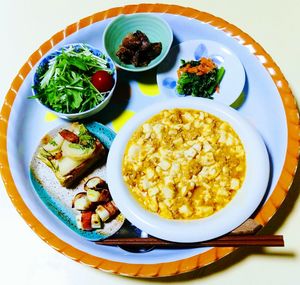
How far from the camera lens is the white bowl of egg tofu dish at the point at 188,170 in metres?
2.01

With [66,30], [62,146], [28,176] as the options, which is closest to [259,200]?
[62,146]

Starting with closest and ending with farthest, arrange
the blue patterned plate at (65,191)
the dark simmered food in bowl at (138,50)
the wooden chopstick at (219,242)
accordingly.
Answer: the wooden chopstick at (219,242) < the blue patterned plate at (65,191) < the dark simmered food in bowl at (138,50)

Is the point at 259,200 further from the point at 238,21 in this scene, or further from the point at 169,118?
the point at 238,21

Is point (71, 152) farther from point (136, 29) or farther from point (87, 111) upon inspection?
point (136, 29)

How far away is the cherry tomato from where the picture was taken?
240 cm

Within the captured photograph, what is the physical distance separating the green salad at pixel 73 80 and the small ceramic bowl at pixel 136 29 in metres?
0.09

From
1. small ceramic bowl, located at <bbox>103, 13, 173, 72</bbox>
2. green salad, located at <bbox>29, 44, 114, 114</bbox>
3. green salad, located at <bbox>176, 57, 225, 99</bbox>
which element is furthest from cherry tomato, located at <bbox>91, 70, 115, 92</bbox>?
green salad, located at <bbox>176, 57, 225, 99</bbox>

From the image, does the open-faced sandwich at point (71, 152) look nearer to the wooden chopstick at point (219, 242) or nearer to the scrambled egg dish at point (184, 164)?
the scrambled egg dish at point (184, 164)

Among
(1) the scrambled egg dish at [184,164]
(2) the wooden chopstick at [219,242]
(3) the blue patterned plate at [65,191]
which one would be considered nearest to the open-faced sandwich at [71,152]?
(3) the blue patterned plate at [65,191]

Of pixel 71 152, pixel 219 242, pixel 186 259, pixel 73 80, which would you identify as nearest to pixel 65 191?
pixel 71 152

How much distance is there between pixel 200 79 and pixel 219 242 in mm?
925

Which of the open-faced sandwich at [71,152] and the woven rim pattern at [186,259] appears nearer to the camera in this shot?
the woven rim pattern at [186,259]

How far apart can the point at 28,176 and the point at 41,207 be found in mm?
203

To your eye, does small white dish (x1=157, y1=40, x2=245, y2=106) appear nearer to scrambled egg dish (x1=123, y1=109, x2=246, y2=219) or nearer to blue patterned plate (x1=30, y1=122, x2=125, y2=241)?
scrambled egg dish (x1=123, y1=109, x2=246, y2=219)
